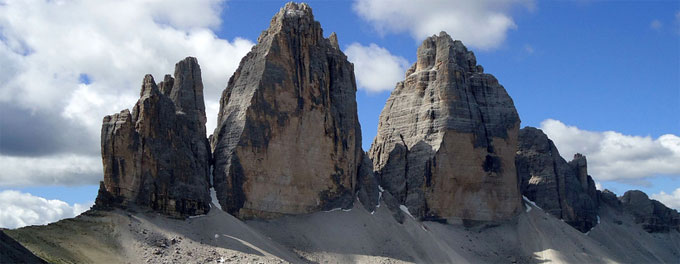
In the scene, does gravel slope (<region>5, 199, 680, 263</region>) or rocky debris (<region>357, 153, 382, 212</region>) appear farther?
rocky debris (<region>357, 153, 382, 212</region>)

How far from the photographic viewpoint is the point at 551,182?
101 meters

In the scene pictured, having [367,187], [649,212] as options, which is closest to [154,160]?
[367,187]

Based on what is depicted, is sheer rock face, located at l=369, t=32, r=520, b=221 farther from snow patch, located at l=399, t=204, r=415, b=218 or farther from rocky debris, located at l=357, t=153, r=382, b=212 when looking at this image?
rocky debris, located at l=357, t=153, r=382, b=212

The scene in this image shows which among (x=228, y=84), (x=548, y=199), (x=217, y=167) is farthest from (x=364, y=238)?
(x=548, y=199)

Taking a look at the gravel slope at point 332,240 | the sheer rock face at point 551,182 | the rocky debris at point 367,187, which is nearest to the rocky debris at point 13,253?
the gravel slope at point 332,240

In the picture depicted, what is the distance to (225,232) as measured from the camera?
214 ft

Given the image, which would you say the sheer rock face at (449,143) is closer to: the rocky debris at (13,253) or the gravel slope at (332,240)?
the gravel slope at (332,240)

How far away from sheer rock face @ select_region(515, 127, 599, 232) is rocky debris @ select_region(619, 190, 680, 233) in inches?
333

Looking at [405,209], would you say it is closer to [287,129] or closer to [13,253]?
[287,129]

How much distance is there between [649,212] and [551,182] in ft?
69.2

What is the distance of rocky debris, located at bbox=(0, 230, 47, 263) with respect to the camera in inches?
1634

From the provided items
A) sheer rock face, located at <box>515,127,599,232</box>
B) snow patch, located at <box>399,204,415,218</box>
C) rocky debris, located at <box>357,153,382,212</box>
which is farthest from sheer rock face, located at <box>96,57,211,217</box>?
sheer rock face, located at <box>515,127,599,232</box>

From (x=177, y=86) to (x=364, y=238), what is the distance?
825 inches

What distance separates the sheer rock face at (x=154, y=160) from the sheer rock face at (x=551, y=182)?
42601 mm
